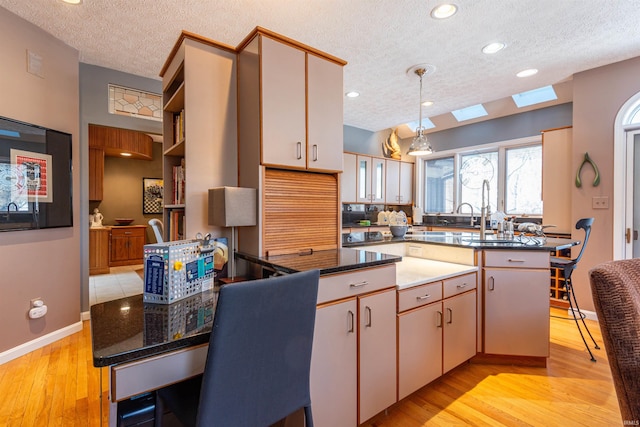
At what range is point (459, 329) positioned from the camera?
2.25 m

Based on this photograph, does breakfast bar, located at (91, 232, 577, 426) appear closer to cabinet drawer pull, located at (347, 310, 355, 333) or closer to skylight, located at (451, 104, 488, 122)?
cabinet drawer pull, located at (347, 310, 355, 333)

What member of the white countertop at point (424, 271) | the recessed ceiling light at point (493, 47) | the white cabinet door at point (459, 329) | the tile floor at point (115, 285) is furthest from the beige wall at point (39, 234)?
the recessed ceiling light at point (493, 47)

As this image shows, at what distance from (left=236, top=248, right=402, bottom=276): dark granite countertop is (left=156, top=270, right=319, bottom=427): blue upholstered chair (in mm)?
377

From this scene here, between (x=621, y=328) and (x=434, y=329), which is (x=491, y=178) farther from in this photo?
(x=621, y=328)

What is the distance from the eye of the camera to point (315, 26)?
8.56 ft

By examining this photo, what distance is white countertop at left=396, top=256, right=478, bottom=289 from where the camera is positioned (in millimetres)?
1977

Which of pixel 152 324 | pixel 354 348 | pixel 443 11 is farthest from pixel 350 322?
pixel 443 11

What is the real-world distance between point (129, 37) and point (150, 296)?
2.57 metres

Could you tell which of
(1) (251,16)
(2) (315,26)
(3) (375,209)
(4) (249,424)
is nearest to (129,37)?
(1) (251,16)

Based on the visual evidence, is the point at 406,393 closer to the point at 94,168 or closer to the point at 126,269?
the point at 126,269

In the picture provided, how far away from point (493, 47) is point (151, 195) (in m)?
7.15

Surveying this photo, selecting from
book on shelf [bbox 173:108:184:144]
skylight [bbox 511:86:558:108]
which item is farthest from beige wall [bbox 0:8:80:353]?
skylight [bbox 511:86:558:108]

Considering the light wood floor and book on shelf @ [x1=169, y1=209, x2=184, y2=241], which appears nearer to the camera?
A: the light wood floor

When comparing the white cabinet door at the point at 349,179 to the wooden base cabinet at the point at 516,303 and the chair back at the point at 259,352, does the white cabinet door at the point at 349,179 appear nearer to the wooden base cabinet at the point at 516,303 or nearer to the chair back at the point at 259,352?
the wooden base cabinet at the point at 516,303
